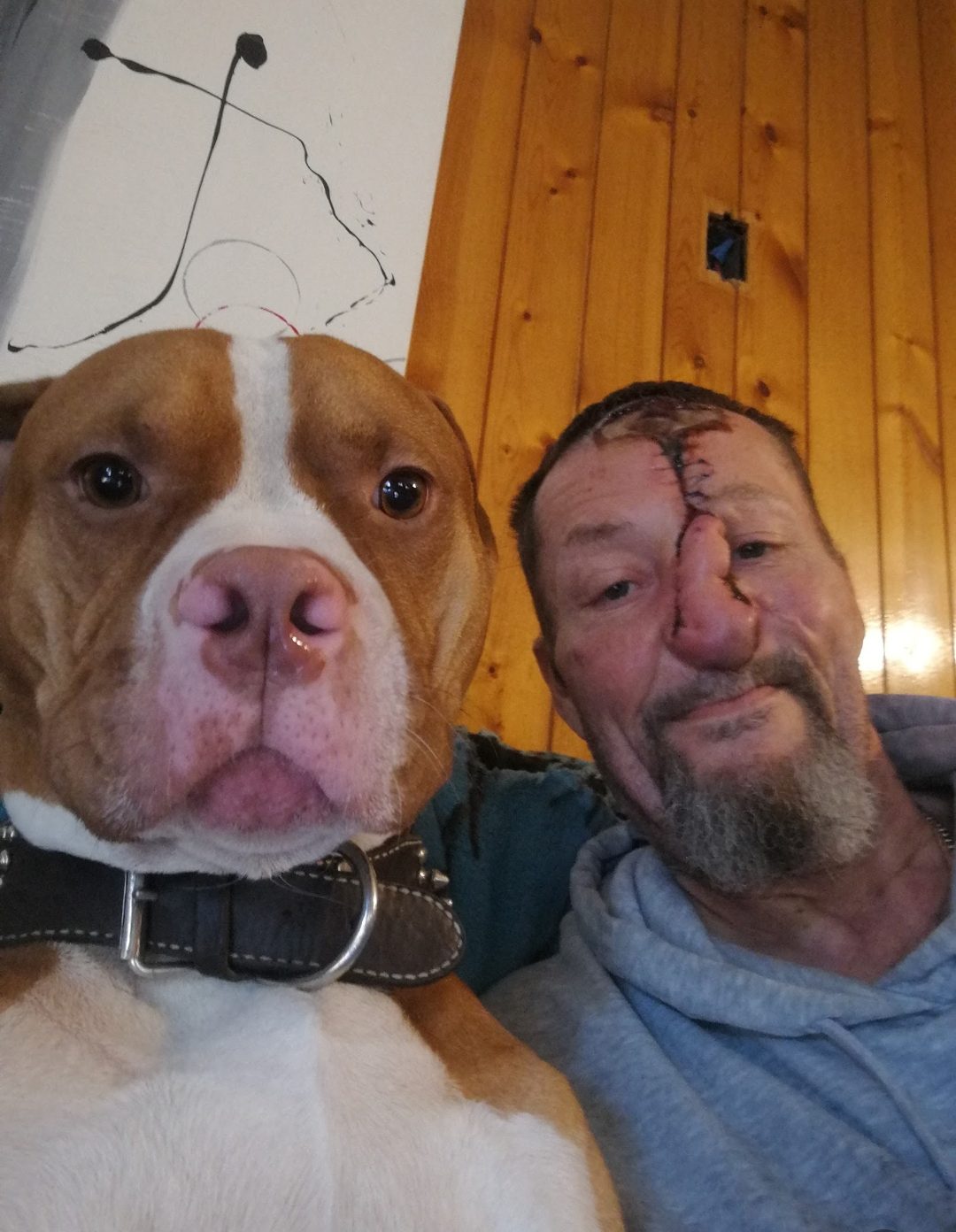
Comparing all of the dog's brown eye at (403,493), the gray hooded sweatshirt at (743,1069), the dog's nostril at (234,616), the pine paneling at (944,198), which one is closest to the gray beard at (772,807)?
the gray hooded sweatshirt at (743,1069)

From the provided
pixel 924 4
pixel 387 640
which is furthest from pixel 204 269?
pixel 924 4

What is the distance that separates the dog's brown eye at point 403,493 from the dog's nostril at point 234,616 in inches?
17.6

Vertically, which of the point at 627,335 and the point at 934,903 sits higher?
the point at 627,335

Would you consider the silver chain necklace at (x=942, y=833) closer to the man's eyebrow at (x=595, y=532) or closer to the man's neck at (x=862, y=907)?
the man's neck at (x=862, y=907)

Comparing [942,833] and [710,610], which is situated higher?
[710,610]

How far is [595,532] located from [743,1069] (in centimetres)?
97

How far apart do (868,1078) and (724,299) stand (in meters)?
2.83

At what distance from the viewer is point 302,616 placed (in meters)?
0.86

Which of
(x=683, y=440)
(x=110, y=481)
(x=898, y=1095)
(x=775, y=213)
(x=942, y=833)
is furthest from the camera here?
(x=775, y=213)

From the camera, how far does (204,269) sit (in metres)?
2.41

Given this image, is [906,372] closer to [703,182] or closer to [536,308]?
[703,182]

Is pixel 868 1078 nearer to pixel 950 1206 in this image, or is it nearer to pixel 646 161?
pixel 950 1206

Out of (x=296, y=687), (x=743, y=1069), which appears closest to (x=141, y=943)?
(x=296, y=687)

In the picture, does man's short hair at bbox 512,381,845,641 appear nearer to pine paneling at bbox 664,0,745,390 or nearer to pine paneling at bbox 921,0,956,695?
pine paneling at bbox 664,0,745,390
